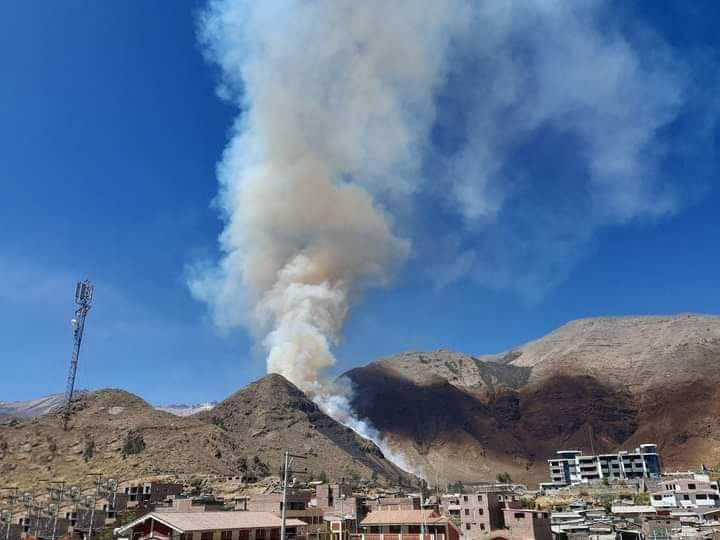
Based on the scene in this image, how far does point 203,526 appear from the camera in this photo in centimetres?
5841

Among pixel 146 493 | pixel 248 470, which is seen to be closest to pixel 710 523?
pixel 146 493

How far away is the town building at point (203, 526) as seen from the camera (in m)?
56.4

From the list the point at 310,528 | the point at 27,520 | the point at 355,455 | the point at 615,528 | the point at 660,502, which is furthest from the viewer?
the point at 355,455

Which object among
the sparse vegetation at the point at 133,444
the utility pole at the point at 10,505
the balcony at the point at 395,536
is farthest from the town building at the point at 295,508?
the sparse vegetation at the point at 133,444

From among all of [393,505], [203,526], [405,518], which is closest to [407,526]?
[405,518]

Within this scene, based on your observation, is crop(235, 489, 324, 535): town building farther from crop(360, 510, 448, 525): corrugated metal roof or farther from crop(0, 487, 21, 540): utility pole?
crop(0, 487, 21, 540): utility pole

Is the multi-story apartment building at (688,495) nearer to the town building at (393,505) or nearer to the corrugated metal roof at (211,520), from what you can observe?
the town building at (393,505)

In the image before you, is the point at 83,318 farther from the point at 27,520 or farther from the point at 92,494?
the point at 27,520

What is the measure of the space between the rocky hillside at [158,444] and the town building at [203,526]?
8558 cm

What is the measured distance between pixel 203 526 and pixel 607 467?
155m

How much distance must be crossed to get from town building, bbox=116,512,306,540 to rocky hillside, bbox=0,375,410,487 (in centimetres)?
8558

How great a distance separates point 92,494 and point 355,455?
80.5 meters

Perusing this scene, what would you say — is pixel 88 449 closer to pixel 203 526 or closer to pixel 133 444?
pixel 133 444

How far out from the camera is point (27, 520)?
112375mm
